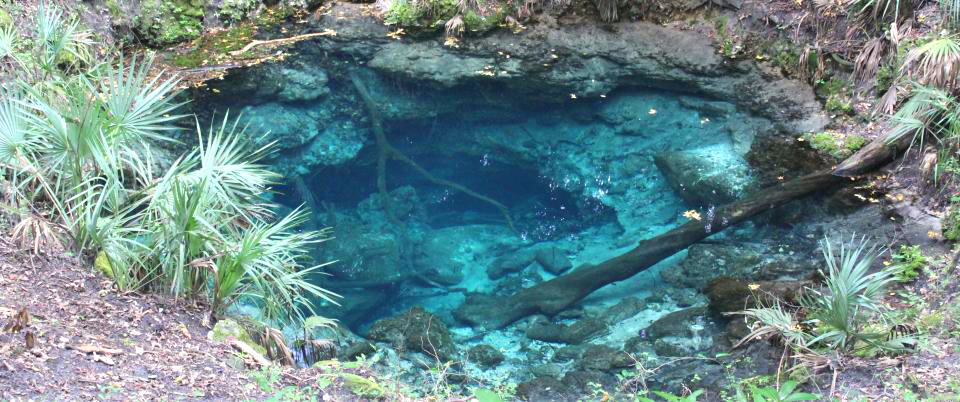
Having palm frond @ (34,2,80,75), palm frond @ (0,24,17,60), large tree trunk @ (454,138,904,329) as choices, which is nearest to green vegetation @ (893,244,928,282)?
large tree trunk @ (454,138,904,329)

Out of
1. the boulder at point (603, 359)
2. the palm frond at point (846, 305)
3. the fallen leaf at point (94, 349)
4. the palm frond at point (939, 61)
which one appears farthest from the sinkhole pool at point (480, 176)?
the fallen leaf at point (94, 349)

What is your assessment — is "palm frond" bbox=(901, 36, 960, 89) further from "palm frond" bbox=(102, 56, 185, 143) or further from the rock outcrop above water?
"palm frond" bbox=(102, 56, 185, 143)

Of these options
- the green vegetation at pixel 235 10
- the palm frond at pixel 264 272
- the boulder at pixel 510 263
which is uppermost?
the green vegetation at pixel 235 10

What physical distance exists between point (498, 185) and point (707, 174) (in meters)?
2.46

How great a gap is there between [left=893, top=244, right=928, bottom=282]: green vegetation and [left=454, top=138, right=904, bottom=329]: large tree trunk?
1.31 metres

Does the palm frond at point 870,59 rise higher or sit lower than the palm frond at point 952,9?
lower

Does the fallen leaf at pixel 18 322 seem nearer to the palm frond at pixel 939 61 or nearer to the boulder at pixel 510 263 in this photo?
the boulder at pixel 510 263

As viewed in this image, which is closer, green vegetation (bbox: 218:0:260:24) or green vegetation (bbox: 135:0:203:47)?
green vegetation (bbox: 135:0:203:47)

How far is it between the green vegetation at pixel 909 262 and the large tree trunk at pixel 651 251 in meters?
1.31

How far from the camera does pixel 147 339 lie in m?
3.93

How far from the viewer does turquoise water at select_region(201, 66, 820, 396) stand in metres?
6.44

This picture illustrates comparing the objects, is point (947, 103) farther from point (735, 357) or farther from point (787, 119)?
point (735, 357)

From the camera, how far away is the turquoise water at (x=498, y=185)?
644cm

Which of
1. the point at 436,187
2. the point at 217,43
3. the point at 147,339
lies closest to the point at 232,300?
the point at 147,339
